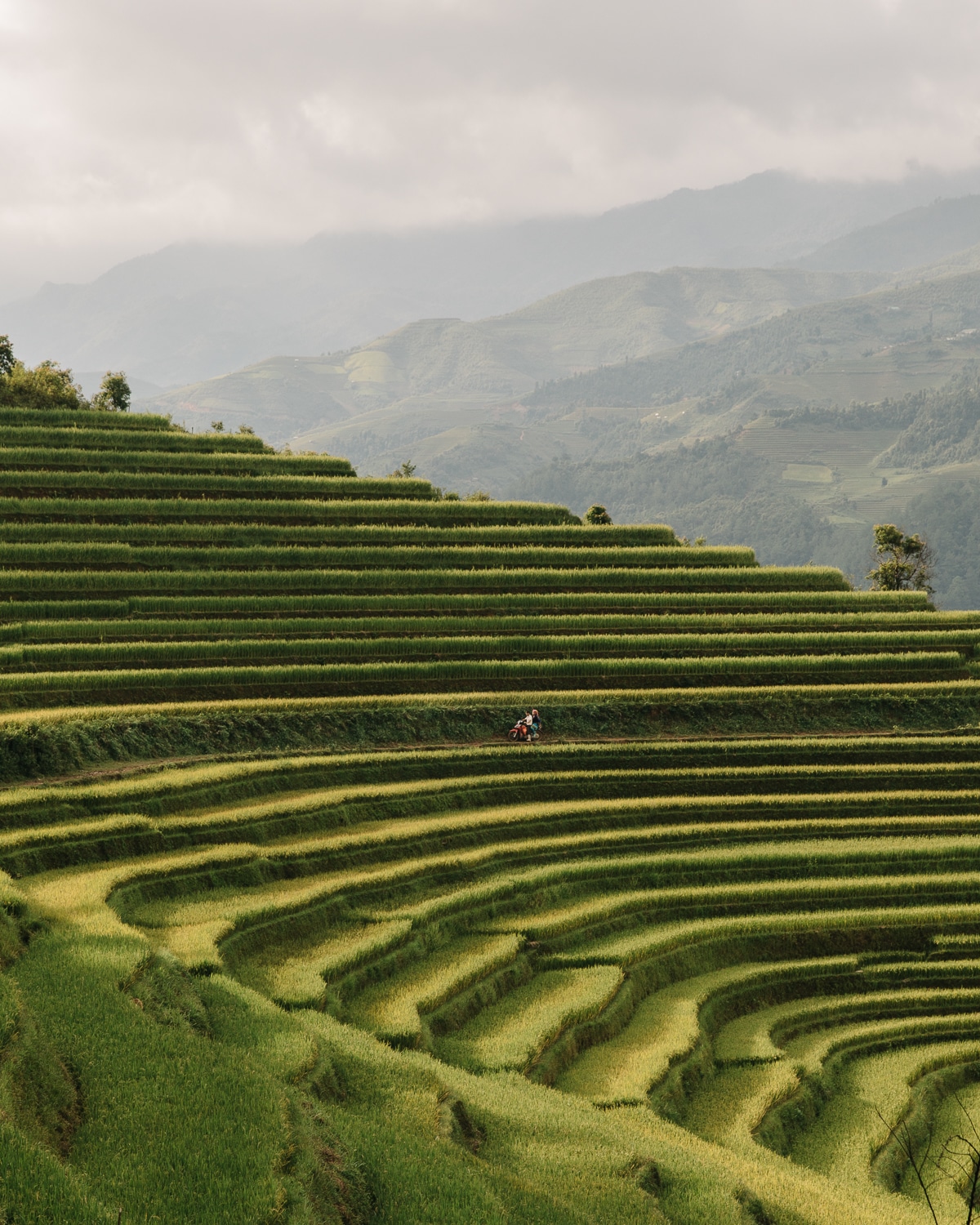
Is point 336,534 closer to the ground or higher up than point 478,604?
higher up

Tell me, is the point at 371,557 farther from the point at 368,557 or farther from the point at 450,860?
the point at 450,860

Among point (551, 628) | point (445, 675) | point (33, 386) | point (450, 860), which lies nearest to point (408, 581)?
point (445, 675)

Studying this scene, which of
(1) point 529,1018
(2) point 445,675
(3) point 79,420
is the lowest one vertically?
(1) point 529,1018

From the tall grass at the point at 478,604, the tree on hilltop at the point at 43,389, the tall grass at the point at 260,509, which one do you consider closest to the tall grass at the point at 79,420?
the tree on hilltop at the point at 43,389

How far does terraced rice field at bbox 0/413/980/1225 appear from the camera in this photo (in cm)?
1123

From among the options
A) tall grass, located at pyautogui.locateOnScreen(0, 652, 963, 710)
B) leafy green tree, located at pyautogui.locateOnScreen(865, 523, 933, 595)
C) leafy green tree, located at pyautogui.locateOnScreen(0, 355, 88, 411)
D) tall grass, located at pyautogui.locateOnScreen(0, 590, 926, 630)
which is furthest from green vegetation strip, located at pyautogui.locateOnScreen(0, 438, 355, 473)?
leafy green tree, located at pyautogui.locateOnScreen(865, 523, 933, 595)

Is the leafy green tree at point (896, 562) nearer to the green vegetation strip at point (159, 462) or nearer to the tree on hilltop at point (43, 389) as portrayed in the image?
the green vegetation strip at point (159, 462)

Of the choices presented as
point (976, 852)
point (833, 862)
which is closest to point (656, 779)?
point (833, 862)

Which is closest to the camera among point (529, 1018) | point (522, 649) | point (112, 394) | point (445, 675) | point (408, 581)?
point (529, 1018)

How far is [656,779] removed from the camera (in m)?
31.3

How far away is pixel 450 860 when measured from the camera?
23.8 metres

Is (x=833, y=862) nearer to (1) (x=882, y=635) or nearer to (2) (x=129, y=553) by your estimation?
(1) (x=882, y=635)

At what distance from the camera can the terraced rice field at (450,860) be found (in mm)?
11228

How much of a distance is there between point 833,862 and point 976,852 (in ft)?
13.6
